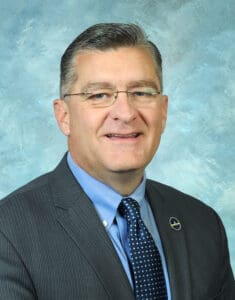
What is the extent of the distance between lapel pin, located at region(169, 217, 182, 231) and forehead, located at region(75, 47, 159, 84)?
68 centimetres

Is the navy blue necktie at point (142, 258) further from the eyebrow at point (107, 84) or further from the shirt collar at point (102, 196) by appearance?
the eyebrow at point (107, 84)

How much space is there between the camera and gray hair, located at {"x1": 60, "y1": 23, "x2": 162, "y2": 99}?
12.8 ft

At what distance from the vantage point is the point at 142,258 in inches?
151

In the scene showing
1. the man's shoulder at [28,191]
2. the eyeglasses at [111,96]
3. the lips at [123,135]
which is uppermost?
the eyeglasses at [111,96]

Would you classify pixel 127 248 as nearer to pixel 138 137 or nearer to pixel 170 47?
pixel 138 137

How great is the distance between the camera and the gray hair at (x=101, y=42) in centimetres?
391

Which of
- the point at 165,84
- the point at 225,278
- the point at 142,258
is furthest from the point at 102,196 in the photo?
the point at 165,84

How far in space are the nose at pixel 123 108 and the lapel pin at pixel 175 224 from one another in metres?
0.61

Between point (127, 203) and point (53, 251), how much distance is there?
430 millimetres

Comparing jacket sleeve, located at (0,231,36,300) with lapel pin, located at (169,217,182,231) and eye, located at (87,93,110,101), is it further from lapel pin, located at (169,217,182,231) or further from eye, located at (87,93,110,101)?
lapel pin, located at (169,217,182,231)

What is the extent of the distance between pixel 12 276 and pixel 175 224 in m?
0.96

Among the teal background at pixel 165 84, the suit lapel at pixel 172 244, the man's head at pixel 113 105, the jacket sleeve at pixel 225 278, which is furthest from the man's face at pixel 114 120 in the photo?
the teal background at pixel 165 84

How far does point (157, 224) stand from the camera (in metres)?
4.11

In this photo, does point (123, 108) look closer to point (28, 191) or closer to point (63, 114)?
point (63, 114)
